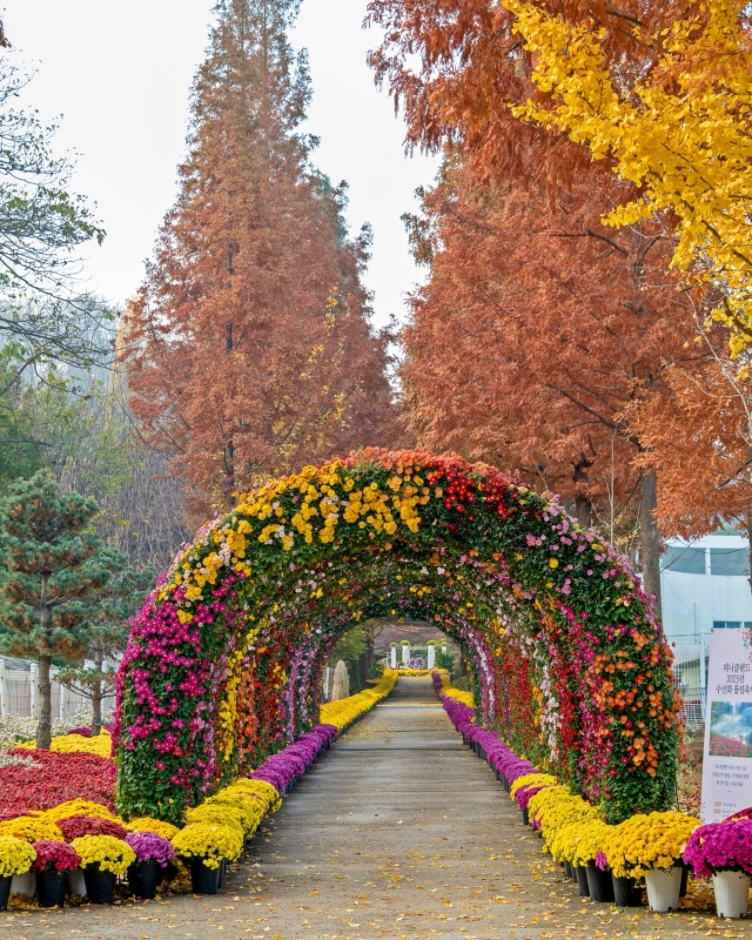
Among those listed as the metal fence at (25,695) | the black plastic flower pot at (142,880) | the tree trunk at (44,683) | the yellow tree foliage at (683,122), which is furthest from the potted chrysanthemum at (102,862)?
the metal fence at (25,695)

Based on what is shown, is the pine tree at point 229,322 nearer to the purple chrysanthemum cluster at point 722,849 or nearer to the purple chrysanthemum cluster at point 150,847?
the purple chrysanthemum cluster at point 150,847

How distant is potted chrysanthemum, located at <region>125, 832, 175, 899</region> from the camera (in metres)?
8.70

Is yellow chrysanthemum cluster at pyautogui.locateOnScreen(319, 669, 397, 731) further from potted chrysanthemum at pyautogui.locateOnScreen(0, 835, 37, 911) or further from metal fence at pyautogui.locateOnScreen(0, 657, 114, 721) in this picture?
potted chrysanthemum at pyautogui.locateOnScreen(0, 835, 37, 911)

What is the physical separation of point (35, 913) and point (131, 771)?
2.33 meters

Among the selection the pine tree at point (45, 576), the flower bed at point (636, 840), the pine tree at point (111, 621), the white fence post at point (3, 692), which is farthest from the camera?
the white fence post at point (3, 692)

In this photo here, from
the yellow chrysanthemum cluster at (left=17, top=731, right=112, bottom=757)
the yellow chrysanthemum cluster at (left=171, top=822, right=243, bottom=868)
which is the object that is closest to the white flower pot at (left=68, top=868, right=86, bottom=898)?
the yellow chrysanthemum cluster at (left=171, top=822, right=243, bottom=868)

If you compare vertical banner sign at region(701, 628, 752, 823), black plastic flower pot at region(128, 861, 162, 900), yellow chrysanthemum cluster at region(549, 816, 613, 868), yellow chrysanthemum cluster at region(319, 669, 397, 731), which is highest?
vertical banner sign at region(701, 628, 752, 823)

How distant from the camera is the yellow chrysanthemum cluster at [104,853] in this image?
832cm

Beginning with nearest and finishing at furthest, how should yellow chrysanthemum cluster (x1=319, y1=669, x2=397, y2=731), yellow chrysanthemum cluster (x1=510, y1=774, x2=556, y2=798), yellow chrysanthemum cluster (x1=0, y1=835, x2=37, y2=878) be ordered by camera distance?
yellow chrysanthemum cluster (x1=0, y1=835, x2=37, y2=878)
yellow chrysanthemum cluster (x1=510, y1=774, x2=556, y2=798)
yellow chrysanthemum cluster (x1=319, y1=669, x2=397, y2=731)

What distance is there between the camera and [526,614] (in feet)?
43.7

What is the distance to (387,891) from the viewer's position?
9.15 metres

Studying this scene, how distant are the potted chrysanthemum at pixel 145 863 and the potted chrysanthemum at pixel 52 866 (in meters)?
0.54

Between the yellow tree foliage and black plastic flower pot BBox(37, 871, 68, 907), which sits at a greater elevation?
the yellow tree foliage

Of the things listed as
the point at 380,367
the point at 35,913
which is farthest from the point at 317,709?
the point at 35,913
